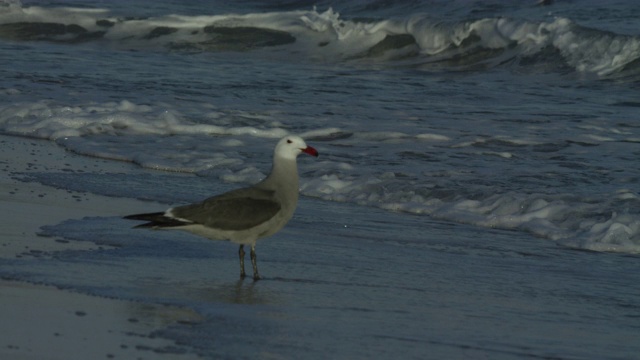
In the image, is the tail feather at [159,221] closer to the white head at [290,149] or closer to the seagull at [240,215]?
the seagull at [240,215]

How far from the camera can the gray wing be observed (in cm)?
621

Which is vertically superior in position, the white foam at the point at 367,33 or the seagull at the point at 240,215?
the seagull at the point at 240,215

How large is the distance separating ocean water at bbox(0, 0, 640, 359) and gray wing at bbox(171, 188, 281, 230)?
0.25 meters

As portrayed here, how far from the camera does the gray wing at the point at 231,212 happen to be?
6211 mm

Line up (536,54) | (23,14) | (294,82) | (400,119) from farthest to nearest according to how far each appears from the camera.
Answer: (23,14) < (536,54) < (294,82) < (400,119)

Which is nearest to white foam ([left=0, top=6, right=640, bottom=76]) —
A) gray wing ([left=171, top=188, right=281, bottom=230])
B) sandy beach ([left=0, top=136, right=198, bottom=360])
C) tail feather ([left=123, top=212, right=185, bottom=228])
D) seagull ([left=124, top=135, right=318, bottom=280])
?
seagull ([left=124, top=135, right=318, bottom=280])

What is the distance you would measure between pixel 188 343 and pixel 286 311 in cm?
78

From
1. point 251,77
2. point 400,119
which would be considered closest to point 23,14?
point 251,77

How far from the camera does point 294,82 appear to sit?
15.7 m

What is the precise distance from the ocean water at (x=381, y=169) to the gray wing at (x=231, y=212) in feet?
0.82

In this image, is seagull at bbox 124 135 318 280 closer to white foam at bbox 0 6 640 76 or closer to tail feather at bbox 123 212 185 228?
tail feather at bbox 123 212 185 228

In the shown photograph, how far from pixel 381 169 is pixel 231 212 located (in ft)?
11.5

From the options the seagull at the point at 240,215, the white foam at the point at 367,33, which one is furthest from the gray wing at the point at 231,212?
the white foam at the point at 367,33

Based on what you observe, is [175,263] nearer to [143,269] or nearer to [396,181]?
[143,269]
